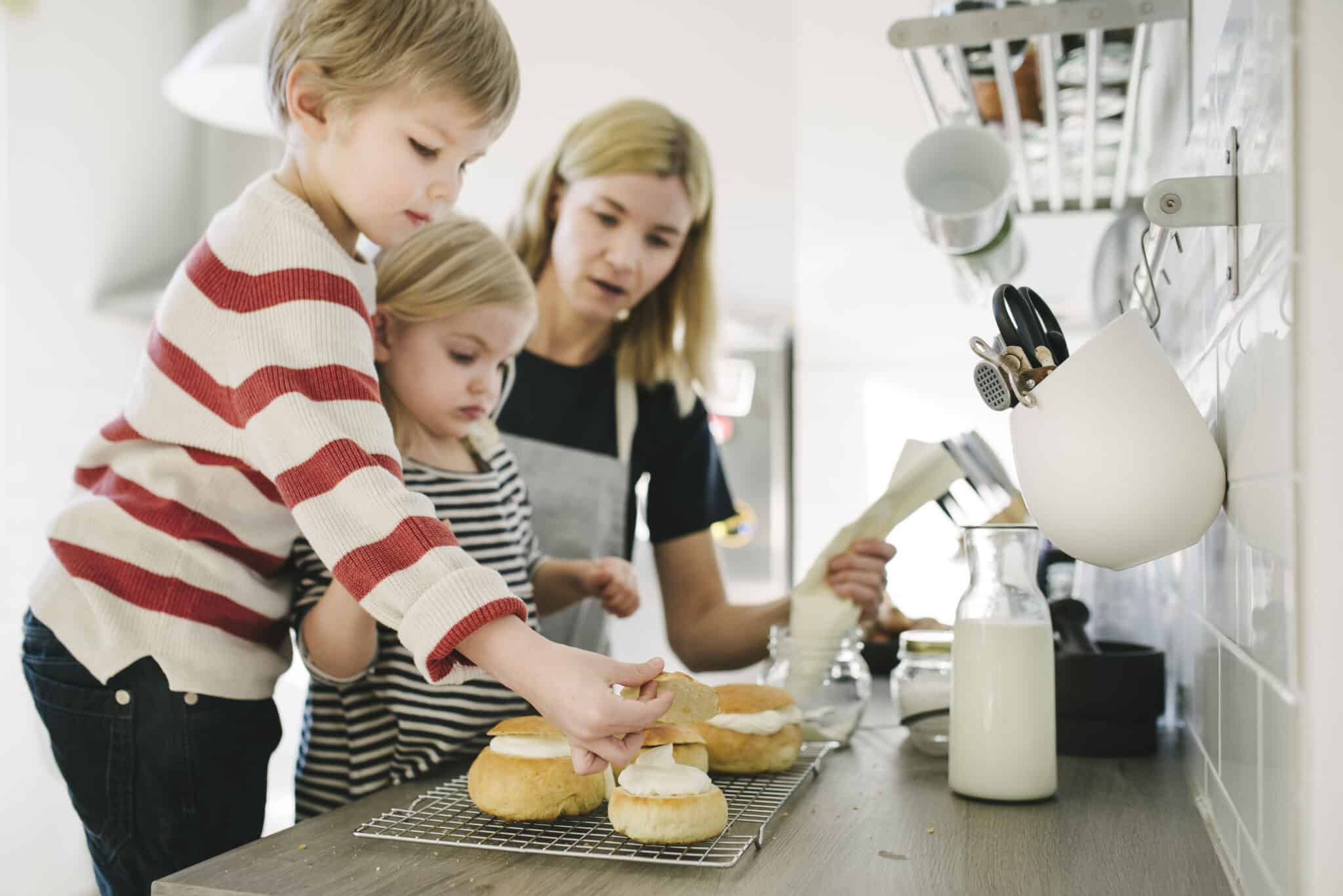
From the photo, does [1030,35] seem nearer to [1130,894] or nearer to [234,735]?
[1130,894]

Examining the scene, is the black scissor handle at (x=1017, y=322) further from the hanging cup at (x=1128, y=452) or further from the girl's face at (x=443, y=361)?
the girl's face at (x=443, y=361)

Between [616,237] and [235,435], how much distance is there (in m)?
0.73

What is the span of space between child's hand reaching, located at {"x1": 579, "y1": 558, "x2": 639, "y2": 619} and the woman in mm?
188

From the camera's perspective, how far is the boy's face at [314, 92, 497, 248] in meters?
0.82

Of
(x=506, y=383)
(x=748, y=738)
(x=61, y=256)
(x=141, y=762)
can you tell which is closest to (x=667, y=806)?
(x=748, y=738)

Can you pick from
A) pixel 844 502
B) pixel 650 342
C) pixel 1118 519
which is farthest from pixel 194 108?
pixel 844 502

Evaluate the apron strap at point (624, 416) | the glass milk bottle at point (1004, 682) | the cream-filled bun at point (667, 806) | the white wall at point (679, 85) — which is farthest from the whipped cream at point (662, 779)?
the white wall at point (679, 85)

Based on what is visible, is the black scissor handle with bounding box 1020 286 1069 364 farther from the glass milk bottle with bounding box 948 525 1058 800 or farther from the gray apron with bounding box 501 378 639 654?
the gray apron with bounding box 501 378 639 654

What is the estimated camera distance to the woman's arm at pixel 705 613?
1.43 metres

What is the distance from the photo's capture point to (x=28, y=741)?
2176 millimetres

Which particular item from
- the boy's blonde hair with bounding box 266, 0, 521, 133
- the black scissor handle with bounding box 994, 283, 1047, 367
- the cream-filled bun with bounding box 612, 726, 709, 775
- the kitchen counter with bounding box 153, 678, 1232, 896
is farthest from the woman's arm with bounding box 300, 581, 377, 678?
the black scissor handle with bounding box 994, 283, 1047, 367

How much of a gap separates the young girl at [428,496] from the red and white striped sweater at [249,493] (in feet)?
0.26

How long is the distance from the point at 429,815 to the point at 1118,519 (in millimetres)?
482

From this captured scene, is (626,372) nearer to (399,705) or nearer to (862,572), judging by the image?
(862,572)
